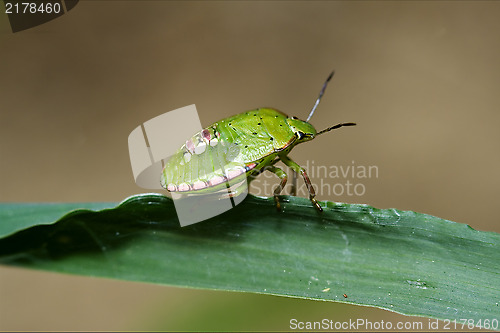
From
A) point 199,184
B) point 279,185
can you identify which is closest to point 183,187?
point 199,184

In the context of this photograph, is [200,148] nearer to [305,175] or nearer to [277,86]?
[305,175]

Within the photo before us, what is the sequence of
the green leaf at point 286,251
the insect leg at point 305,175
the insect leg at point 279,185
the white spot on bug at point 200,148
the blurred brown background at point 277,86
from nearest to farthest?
the green leaf at point 286,251 < the insect leg at point 279,185 < the insect leg at point 305,175 < the white spot on bug at point 200,148 < the blurred brown background at point 277,86

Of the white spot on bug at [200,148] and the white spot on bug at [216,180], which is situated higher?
the white spot on bug at [200,148]

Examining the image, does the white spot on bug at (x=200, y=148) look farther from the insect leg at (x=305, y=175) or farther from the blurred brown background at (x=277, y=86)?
the blurred brown background at (x=277, y=86)

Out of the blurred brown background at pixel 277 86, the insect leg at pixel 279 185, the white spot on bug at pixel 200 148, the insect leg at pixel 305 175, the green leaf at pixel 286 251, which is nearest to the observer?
the green leaf at pixel 286 251

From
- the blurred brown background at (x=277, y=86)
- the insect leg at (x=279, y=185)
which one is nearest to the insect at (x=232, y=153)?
the insect leg at (x=279, y=185)

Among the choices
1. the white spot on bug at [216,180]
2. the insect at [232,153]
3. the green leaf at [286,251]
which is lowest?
the green leaf at [286,251]
